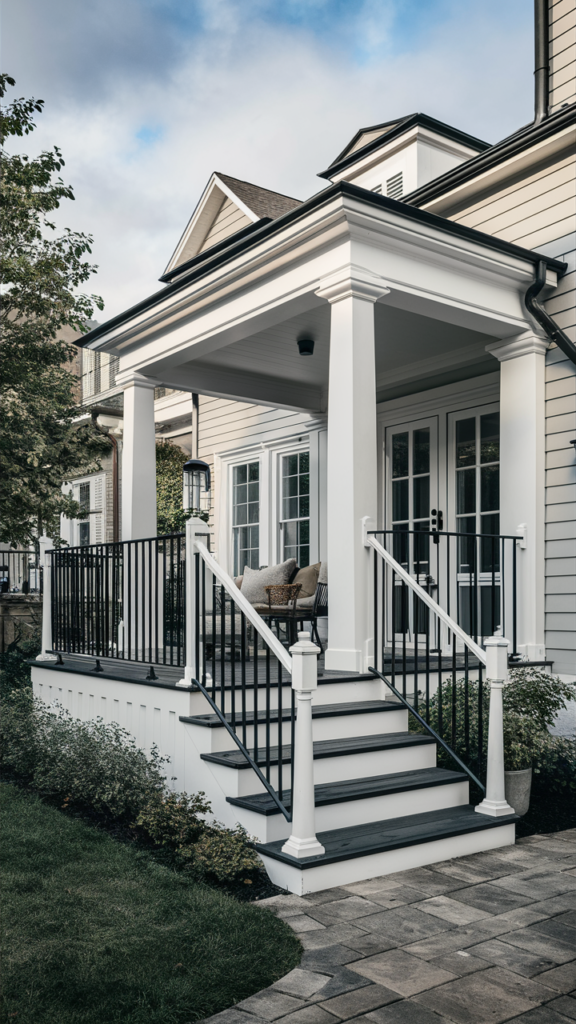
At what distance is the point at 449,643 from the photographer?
6520 mm

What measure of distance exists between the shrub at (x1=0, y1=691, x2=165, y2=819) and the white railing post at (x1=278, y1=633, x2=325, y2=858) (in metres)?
1.04

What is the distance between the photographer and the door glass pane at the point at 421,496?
24.5 feet

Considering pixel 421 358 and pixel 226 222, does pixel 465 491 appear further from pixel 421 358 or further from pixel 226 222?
pixel 226 222

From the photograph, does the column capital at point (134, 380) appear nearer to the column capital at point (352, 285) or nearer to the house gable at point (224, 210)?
the column capital at point (352, 285)

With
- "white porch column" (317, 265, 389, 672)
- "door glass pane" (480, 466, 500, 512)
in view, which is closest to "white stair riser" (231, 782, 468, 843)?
"white porch column" (317, 265, 389, 672)

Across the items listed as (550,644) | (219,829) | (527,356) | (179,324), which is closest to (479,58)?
(527,356)

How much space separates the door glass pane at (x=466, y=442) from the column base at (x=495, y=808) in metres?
3.49

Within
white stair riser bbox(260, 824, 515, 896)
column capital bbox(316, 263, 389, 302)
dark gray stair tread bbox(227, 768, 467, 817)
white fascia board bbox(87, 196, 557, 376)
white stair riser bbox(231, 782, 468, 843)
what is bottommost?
white stair riser bbox(260, 824, 515, 896)

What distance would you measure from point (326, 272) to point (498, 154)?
2.22 metres

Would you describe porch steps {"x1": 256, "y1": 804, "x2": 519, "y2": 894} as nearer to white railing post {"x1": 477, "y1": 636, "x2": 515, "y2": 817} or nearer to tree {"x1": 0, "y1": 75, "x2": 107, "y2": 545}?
white railing post {"x1": 477, "y1": 636, "x2": 515, "y2": 817}

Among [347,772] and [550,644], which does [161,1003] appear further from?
[550,644]

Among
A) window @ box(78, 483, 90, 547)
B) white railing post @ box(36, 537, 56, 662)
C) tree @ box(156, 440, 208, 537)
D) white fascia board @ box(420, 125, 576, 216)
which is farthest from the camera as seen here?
window @ box(78, 483, 90, 547)

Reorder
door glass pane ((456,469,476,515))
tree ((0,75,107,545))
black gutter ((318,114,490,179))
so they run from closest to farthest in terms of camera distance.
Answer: door glass pane ((456,469,476,515)), tree ((0,75,107,545)), black gutter ((318,114,490,179))

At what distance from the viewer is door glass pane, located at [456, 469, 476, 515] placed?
7.01 metres
